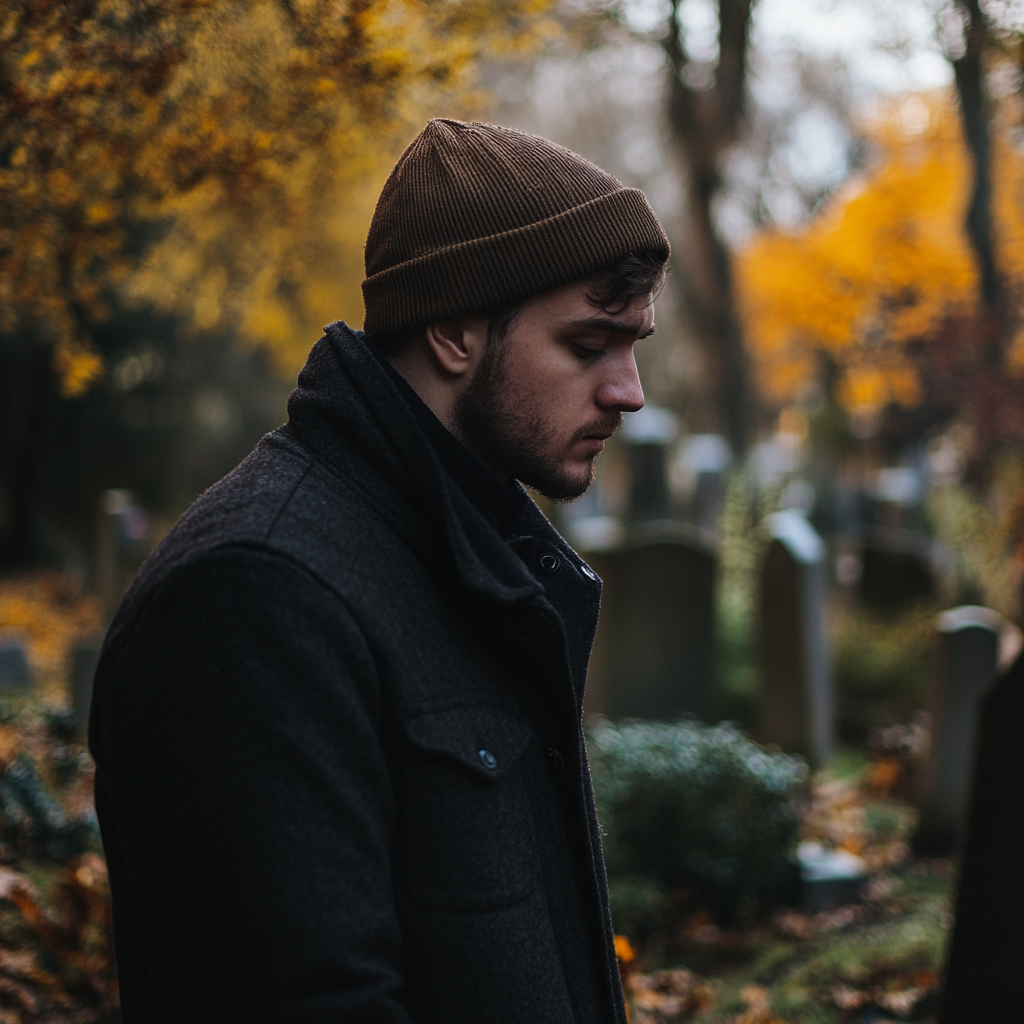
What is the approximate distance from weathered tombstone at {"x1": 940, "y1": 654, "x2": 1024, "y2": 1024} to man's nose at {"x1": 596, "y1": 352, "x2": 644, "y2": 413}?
1.84 m

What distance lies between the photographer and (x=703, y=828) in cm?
437

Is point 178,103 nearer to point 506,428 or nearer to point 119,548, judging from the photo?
point 506,428

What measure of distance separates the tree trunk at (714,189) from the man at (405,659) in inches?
359

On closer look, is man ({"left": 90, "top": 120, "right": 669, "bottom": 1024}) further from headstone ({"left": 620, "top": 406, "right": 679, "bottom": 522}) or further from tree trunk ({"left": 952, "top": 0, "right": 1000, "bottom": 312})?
tree trunk ({"left": 952, "top": 0, "right": 1000, "bottom": 312})

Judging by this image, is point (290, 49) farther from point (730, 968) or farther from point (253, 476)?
point (730, 968)

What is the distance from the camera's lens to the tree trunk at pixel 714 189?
35.1ft

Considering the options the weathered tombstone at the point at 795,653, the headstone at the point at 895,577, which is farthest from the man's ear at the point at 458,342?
the headstone at the point at 895,577

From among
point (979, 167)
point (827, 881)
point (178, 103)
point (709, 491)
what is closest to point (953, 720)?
point (827, 881)

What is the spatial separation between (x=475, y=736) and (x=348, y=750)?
182 mm

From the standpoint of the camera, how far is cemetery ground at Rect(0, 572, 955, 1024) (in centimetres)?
306

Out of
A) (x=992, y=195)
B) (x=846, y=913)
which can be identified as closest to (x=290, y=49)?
(x=846, y=913)

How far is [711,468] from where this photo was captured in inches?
470

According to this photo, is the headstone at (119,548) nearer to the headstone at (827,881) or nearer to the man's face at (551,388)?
the headstone at (827,881)

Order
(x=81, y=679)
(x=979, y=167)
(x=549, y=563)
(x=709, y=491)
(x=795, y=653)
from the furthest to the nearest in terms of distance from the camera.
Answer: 1. (x=979, y=167)
2. (x=709, y=491)
3. (x=795, y=653)
4. (x=81, y=679)
5. (x=549, y=563)
